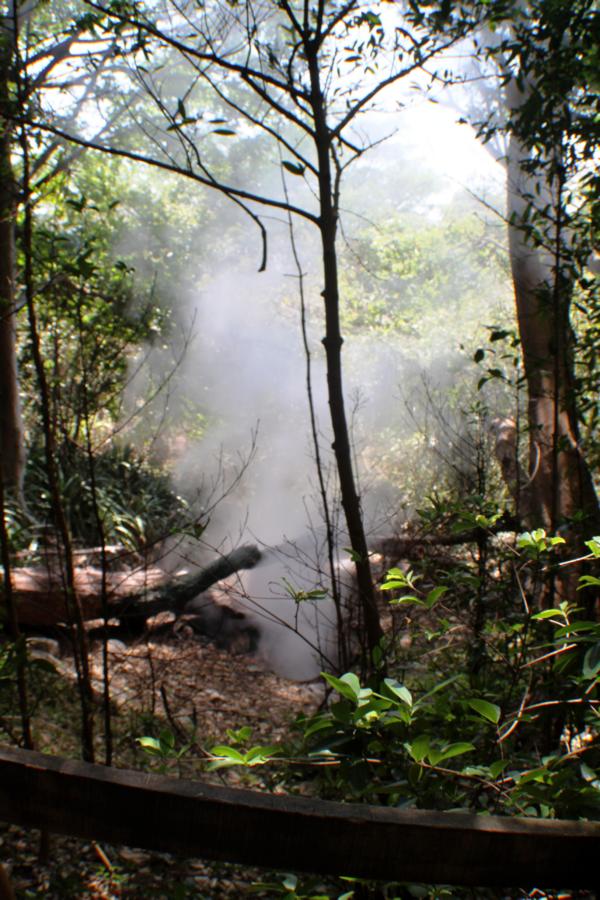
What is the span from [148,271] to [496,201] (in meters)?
10.1

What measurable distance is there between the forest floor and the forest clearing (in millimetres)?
19

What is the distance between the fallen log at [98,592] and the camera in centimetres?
440

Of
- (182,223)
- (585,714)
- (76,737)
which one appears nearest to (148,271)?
(182,223)

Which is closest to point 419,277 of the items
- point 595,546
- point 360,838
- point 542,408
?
point 542,408

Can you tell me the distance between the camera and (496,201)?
17.3m

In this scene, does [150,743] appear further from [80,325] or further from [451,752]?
[80,325]

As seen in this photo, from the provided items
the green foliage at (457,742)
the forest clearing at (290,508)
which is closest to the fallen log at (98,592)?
the forest clearing at (290,508)

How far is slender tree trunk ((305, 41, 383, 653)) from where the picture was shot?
1707mm

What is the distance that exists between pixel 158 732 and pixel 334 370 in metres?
1.25

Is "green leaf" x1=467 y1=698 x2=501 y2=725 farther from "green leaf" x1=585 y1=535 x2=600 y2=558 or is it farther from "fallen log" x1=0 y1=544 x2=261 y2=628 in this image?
"fallen log" x1=0 y1=544 x2=261 y2=628

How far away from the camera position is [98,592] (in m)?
4.64

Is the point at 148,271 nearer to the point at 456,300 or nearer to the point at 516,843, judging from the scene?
the point at 456,300

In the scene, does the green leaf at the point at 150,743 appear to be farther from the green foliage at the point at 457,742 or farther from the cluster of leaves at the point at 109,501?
the cluster of leaves at the point at 109,501

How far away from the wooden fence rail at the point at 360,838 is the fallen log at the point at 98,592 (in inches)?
125
